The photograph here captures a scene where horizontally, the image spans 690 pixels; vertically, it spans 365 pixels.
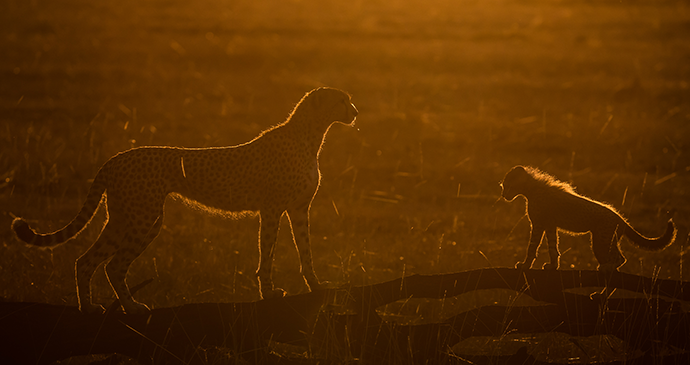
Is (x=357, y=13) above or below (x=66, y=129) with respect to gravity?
above

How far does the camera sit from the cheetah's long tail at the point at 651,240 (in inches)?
218

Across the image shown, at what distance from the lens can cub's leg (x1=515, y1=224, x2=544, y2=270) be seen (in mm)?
5496

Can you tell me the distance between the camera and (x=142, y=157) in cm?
525

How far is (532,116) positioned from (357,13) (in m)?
10.1

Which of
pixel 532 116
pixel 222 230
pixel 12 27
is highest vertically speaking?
pixel 12 27

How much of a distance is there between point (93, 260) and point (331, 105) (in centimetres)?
193

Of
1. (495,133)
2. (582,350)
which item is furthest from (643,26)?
(582,350)

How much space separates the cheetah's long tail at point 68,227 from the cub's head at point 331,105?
154 centimetres

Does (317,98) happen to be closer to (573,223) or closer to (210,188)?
(210,188)

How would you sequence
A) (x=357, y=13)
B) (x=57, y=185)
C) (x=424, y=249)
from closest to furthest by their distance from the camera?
(x=424, y=249) → (x=57, y=185) → (x=357, y=13)

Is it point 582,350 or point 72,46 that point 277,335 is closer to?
point 582,350

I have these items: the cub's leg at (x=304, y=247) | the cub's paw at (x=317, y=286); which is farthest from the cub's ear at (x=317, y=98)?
the cub's paw at (x=317, y=286)

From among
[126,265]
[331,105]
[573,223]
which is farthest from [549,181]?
[126,265]

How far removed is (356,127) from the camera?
6.59 m
